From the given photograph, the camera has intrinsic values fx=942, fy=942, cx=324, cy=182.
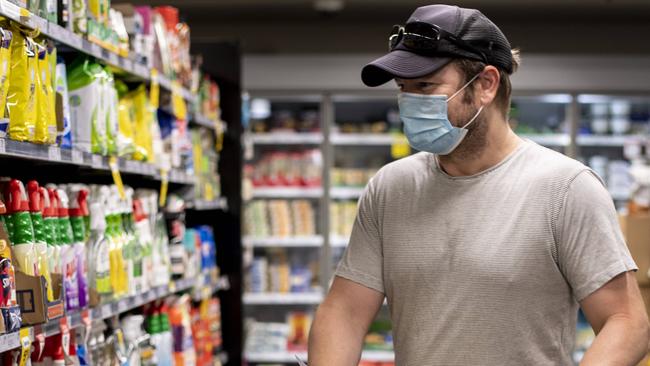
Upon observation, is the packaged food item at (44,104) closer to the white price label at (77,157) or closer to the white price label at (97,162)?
the white price label at (77,157)

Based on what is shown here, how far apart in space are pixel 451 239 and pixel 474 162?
0.69 feet

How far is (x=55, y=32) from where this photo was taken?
106 inches

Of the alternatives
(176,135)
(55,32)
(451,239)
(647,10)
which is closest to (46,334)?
(55,32)

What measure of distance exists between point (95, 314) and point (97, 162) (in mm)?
494

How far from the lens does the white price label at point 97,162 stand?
10.0 ft

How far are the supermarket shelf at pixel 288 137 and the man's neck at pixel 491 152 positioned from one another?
4.97 meters

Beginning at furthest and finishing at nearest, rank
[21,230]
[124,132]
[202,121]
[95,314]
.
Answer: [202,121] → [124,132] → [95,314] → [21,230]

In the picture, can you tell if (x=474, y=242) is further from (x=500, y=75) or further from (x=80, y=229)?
(x=80, y=229)

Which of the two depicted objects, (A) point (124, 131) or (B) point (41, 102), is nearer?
(B) point (41, 102)

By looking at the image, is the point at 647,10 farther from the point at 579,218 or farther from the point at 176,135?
the point at 579,218

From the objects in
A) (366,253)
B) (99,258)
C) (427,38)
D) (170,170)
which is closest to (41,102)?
(99,258)

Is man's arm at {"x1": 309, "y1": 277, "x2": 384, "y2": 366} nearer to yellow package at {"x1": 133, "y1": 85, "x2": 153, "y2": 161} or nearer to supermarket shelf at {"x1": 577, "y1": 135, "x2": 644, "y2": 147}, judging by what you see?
yellow package at {"x1": 133, "y1": 85, "x2": 153, "y2": 161}

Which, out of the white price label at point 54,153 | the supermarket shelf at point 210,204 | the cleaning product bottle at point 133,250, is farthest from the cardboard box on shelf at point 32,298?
the supermarket shelf at point 210,204

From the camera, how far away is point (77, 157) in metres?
2.88
